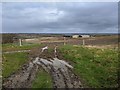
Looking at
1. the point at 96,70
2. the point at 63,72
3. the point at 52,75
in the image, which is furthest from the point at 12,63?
the point at 96,70

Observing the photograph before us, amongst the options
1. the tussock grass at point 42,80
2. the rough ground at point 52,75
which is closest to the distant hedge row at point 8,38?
the rough ground at point 52,75

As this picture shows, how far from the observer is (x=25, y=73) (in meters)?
20.9

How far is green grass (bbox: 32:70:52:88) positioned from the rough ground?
29cm

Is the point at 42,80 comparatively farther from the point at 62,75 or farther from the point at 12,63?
the point at 12,63

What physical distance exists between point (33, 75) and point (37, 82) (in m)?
2.32

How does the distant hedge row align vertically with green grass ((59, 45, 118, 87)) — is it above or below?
above

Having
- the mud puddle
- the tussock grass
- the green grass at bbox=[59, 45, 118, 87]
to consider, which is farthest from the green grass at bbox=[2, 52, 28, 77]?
the green grass at bbox=[59, 45, 118, 87]

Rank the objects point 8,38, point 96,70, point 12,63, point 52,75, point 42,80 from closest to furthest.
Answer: point 42,80, point 52,75, point 96,70, point 12,63, point 8,38

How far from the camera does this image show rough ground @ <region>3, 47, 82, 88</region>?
1746 cm

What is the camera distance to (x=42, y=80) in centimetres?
1814

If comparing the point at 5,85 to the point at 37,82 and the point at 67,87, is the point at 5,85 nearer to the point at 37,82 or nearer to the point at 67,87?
the point at 37,82

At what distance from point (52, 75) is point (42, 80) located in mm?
1907

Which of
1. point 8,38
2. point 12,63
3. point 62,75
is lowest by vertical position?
point 62,75

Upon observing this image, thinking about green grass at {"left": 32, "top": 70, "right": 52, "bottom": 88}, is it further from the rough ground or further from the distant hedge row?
the distant hedge row
